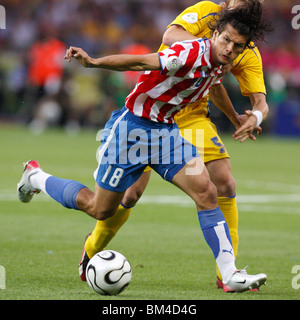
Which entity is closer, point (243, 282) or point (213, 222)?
point (243, 282)

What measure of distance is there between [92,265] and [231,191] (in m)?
1.60

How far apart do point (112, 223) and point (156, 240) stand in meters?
1.78

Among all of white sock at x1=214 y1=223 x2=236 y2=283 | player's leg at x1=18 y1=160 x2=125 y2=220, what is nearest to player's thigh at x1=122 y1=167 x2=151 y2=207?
player's leg at x1=18 y1=160 x2=125 y2=220

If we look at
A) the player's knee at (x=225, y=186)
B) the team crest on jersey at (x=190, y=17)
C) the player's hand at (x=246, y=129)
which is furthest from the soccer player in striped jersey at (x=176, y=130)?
the player's knee at (x=225, y=186)

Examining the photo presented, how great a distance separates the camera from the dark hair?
5.80 meters

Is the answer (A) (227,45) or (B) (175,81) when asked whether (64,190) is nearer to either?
(B) (175,81)

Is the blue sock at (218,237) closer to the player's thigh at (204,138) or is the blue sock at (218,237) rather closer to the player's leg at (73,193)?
the player's leg at (73,193)

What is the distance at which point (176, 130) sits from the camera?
20.2 feet

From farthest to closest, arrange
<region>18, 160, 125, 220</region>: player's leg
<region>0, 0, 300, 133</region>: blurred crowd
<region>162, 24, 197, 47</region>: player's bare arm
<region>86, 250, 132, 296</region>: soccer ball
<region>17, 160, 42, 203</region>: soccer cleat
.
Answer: <region>0, 0, 300, 133</region>: blurred crowd → <region>17, 160, 42, 203</region>: soccer cleat → <region>162, 24, 197, 47</region>: player's bare arm → <region>18, 160, 125, 220</region>: player's leg → <region>86, 250, 132, 296</region>: soccer ball

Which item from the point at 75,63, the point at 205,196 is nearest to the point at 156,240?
the point at 205,196

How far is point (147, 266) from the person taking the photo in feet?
22.8

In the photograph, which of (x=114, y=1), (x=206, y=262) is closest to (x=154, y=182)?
(x=206, y=262)

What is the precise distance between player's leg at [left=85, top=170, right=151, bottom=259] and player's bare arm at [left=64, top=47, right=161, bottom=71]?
1.38 metres

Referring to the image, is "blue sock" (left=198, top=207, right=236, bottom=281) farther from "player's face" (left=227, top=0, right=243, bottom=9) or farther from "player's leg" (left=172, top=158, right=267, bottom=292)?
"player's face" (left=227, top=0, right=243, bottom=9)
